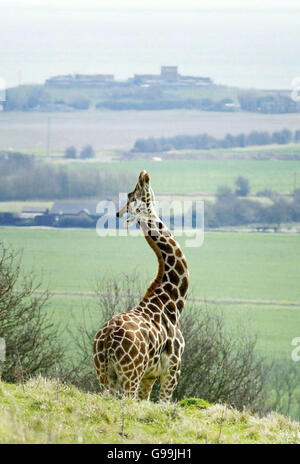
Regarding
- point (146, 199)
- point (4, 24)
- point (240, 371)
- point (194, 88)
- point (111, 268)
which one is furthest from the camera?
point (4, 24)

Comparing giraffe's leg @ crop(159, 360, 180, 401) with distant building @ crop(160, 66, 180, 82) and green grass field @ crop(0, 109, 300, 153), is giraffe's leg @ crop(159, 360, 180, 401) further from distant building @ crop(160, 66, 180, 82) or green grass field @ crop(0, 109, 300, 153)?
distant building @ crop(160, 66, 180, 82)

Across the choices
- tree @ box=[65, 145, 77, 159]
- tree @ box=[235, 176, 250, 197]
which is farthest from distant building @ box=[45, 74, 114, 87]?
tree @ box=[235, 176, 250, 197]

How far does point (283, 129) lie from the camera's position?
336ft

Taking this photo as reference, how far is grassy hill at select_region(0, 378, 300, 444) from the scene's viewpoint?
6422 millimetres

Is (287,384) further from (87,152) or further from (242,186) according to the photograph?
(87,152)

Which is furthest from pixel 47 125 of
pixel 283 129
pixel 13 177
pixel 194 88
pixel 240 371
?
pixel 240 371

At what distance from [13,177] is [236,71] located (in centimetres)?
3936

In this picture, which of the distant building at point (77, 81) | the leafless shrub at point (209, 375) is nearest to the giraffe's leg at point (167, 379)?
the leafless shrub at point (209, 375)

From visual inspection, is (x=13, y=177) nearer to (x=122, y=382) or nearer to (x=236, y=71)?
(x=236, y=71)

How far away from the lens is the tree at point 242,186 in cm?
9155

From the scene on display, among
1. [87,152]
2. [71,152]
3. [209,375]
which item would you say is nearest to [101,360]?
[209,375]

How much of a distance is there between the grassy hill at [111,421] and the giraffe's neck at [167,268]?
1.31m

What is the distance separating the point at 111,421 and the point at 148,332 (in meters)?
1.89

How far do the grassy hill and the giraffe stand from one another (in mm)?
509
